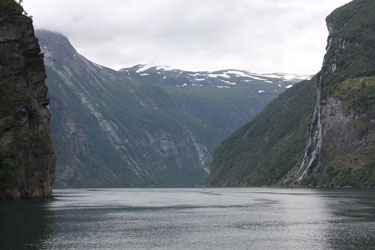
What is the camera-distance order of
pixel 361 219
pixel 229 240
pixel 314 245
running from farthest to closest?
pixel 361 219, pixel 229 240, pixel 314 245

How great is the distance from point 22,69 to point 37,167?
23837 millimetres

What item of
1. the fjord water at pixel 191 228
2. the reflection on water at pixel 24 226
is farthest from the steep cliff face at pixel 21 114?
the reflection on water at pixel 24 226

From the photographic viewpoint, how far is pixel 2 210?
103375 millimetres

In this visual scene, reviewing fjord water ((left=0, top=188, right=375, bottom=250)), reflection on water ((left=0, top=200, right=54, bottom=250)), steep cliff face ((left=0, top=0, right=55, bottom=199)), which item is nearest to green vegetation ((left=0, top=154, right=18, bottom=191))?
steep cliff face ((left=0, top=0, right=55, bottom=199))

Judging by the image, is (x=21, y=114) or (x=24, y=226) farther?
(x=21, y=114)

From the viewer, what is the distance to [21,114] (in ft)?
460

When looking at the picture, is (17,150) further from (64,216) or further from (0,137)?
(64,216)

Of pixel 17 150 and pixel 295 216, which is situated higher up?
pixel 17 150

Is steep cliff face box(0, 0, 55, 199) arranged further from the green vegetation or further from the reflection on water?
the reflection on water

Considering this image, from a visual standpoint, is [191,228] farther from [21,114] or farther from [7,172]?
[21,114]

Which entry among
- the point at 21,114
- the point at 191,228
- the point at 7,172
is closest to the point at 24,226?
the point at 191,228

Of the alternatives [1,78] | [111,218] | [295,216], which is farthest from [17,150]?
[295,216]

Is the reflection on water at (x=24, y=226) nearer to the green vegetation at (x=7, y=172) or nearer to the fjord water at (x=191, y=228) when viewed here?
the fjord water at (x=191, y=228)

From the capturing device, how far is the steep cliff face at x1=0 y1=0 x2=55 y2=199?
435ft
